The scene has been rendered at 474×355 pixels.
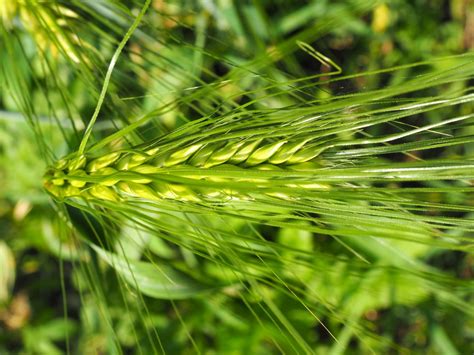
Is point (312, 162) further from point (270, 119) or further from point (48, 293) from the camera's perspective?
point (48, 293)

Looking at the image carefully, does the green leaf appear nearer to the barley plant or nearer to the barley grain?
the barley plant

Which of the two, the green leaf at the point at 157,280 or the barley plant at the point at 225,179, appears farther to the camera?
the green leaf at the point at 157,280

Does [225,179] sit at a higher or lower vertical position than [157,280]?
higher

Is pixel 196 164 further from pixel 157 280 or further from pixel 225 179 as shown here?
pixel 157 280

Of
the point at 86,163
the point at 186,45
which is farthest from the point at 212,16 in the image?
the point at 86,163

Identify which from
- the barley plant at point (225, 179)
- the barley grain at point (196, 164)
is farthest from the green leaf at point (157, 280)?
the barley grain at point (196, 164)

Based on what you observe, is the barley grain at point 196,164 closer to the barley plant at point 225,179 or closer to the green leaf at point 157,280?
the barley plant at point 225,179

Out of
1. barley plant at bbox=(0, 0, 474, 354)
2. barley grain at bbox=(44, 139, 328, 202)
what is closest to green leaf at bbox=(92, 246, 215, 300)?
barley plant at bbox=(0, 0, 474, 354)

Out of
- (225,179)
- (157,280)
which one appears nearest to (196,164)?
(225,179)
